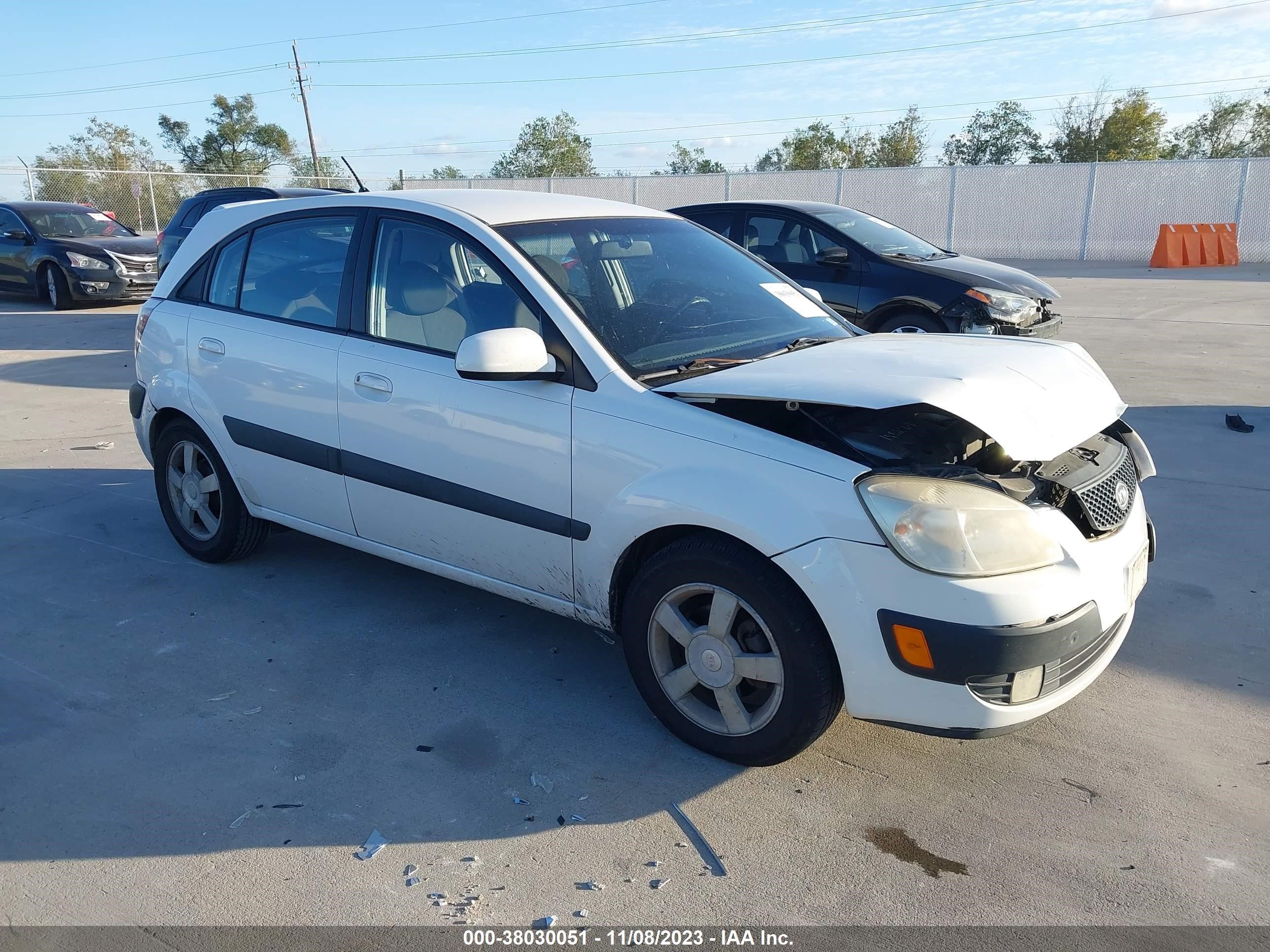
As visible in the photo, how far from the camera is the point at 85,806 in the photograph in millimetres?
2928

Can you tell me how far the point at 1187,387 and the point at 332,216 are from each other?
24.6 feet

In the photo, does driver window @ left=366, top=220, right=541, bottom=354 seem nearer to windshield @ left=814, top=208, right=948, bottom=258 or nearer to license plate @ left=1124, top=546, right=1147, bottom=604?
license plate @ left=1124, top=546, right=1147, bottom=604

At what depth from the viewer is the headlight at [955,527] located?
262cm

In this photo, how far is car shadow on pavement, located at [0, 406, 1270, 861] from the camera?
114 inches

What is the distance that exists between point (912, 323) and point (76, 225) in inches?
540

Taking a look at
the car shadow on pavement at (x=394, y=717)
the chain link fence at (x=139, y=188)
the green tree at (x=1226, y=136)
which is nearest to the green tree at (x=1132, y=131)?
the green tree at (x=1226, y=136)

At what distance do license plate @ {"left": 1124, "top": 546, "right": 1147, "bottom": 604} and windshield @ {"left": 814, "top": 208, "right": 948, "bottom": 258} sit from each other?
5.80 m

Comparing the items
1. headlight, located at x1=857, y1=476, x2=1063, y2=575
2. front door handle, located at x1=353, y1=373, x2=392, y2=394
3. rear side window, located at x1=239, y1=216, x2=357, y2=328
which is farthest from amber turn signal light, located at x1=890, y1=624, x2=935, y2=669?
rear side window, located at x1=239, y1=216, x2=357, y2=328

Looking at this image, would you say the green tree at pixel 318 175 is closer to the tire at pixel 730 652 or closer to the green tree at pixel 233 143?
the green tree at pixel 233 143

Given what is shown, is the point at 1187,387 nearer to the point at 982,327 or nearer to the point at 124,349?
the point at 982,327

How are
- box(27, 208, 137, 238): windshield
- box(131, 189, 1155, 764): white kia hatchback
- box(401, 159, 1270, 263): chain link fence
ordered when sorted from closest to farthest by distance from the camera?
box(131, 189, 1155, 764): white kia hatchback
box(27, 208, 137, 238): windshield
box(401, 159, 1270, 263): chain link fence

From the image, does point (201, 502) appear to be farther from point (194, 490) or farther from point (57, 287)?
point (57, 287)

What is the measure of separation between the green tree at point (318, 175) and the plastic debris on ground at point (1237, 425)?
24003mm

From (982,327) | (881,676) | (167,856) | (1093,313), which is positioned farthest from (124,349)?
(1093,313)
